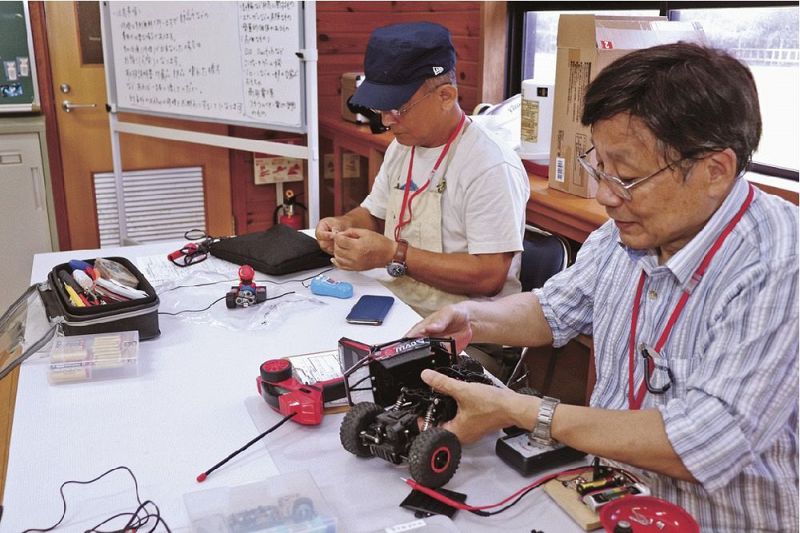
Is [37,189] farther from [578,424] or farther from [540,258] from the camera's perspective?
[578,424]

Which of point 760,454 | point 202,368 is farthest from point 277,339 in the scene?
point 760,454

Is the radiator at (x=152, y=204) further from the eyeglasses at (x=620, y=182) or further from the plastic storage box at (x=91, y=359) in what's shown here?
the eyeglasses at (x=620, y=182)

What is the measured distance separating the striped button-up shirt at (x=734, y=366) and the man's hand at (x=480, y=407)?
0.23 metres

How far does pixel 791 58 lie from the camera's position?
214 centimetres

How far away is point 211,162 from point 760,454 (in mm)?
3260

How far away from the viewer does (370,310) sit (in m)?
1.77

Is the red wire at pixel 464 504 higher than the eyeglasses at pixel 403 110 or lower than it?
lower

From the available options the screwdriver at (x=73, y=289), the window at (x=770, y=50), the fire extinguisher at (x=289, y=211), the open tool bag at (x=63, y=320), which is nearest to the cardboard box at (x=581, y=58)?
the window at (x=770, y=50)

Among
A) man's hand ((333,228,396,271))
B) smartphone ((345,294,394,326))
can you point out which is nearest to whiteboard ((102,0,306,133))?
man's hand ((333,228,396,271))

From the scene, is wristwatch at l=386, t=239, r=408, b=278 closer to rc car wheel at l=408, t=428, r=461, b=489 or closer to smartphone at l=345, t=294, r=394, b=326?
smartphone at l=345, t=294, r=394, b=326

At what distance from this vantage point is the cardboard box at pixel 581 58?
213cm

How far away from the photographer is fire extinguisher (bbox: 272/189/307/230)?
383cm

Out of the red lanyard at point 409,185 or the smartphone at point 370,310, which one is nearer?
the smartphone at point 370,310

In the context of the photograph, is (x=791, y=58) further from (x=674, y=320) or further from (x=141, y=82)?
(x=141, y=82)
